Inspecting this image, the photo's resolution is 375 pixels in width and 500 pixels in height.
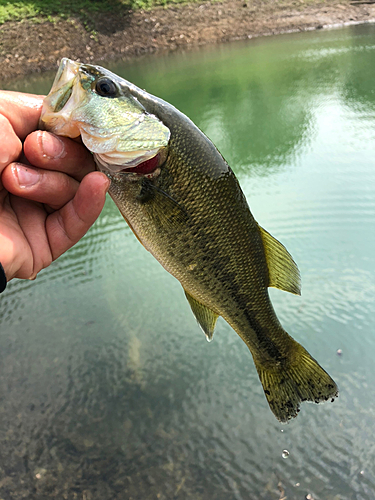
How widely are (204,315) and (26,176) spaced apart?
1086 millimetres

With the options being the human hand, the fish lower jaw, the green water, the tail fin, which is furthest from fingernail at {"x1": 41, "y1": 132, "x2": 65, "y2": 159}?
the green water

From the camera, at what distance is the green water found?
2977mm

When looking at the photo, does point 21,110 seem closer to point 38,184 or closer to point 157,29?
point 38,184

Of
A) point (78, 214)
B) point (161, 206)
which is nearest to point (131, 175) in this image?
point (161, 206)

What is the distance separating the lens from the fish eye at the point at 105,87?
1.60 m

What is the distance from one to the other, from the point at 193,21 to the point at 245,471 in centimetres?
2141

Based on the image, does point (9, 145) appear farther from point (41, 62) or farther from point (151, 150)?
point (41, 62)

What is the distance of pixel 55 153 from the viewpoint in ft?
5.61

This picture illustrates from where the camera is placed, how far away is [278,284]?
2025mm

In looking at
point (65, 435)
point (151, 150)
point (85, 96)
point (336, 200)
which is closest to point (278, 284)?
point (151, 150)

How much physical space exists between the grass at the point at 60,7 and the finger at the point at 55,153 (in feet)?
66.1

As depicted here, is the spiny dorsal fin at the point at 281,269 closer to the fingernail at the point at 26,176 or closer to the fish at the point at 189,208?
the fish at the point at 189,208

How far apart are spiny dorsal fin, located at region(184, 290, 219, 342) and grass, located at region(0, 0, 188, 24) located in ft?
67.5

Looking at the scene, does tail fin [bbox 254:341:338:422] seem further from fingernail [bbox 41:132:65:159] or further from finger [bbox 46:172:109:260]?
fingernail [bbox 41:132:65:159]
